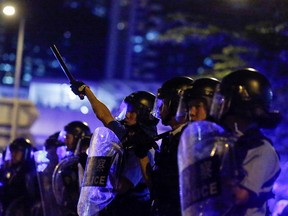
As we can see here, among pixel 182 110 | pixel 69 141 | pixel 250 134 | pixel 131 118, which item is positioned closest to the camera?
pixel 250 134

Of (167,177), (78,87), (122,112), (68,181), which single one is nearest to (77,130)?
(68,181)

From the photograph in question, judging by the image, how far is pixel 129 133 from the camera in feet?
17.3

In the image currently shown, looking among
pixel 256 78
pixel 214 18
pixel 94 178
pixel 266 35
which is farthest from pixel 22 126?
pixel 256 78

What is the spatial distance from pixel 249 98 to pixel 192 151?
0.49 metres

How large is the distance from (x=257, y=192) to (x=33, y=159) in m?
6.40

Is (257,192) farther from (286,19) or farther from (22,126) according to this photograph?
(22,126)

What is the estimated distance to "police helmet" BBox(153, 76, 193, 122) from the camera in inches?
205

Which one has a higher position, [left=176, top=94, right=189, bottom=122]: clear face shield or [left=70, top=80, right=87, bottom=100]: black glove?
[left=70, top=80, right=87, bottom=100]: black glove

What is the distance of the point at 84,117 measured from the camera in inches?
1014

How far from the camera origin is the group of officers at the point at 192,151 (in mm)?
3533

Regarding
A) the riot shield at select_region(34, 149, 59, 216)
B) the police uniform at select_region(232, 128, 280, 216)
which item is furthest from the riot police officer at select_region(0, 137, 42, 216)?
the police uniform at select_region(232, 128, 280, 216)

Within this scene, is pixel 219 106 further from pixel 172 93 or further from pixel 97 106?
pixel 97 106

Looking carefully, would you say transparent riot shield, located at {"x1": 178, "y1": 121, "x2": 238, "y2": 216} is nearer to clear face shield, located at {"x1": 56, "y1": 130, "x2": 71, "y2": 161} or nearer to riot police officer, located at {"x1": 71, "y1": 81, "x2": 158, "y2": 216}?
riot police officer, located at {"x1": 71, "y1": 81, "x2": 158, "y2": 216}

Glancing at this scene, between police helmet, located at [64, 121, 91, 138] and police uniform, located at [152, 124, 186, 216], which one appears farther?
police helmet, located at [64, 121, 91, 138]
